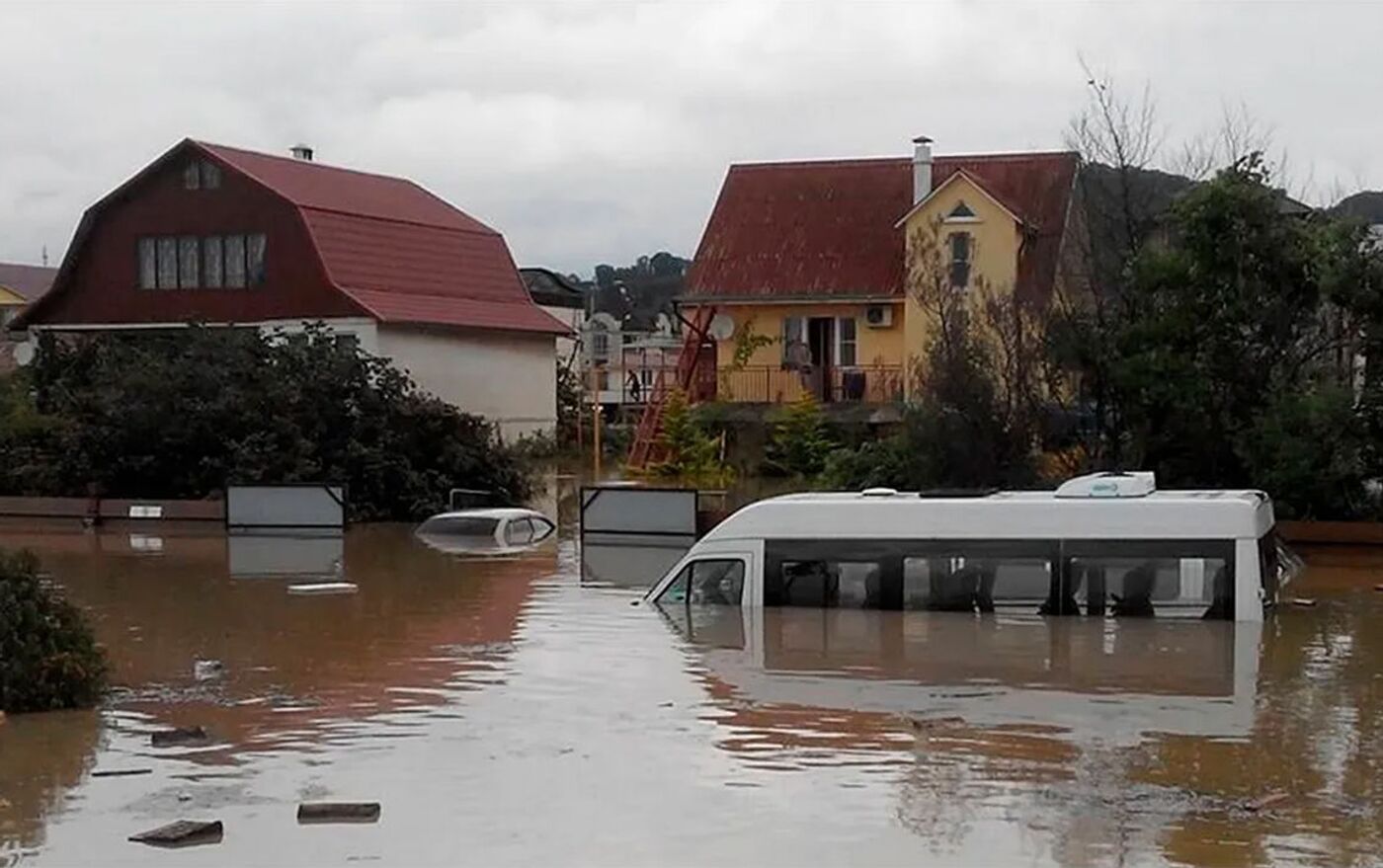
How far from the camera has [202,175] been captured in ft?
164

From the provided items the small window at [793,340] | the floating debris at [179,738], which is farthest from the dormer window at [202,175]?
the floating debris at [179,738]

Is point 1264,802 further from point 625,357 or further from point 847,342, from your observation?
point 625,357

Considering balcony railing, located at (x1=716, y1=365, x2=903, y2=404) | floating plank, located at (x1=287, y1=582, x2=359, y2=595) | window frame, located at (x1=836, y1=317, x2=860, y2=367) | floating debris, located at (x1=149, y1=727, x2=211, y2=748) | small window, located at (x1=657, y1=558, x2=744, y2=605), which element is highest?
window frame, located at (x1=836, y1=317, x2=860, y2=367)

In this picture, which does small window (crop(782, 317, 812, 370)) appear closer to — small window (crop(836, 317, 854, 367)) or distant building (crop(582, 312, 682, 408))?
small window (crop(836, 317, 854, 367))

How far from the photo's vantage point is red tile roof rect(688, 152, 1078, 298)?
4678 cm

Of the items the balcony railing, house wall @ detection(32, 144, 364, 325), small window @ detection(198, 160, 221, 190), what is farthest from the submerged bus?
small window @ detection(198, 160, 221, 190)

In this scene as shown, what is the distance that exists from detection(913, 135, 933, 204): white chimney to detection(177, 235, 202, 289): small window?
756 inches

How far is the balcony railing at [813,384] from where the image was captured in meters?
45.5

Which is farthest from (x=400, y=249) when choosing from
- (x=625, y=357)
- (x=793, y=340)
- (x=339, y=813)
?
(x=339, y=813)

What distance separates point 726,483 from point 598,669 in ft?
75.4

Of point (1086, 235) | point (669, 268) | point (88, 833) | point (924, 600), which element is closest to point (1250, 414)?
point (1086, 235)

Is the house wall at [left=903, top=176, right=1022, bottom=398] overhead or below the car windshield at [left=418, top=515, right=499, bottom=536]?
overhead

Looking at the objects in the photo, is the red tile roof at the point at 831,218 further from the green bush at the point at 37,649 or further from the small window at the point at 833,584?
the green bush at the point at 37,649

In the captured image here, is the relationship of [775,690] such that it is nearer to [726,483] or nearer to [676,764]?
[676,764]
